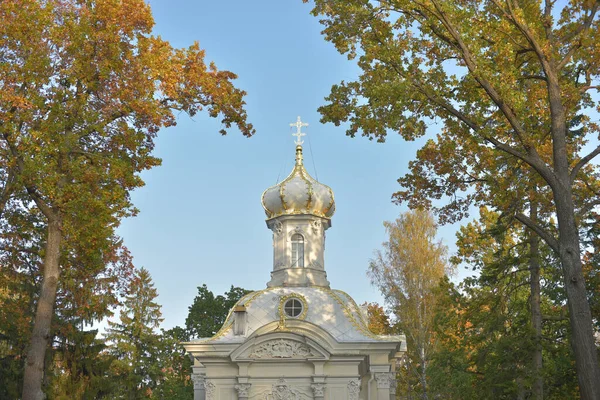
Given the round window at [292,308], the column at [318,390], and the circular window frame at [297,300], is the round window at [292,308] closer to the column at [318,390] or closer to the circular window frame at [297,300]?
the circular window frame at [297,300]

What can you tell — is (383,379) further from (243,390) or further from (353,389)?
(243,390)

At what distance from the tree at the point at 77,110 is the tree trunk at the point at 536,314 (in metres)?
9.63

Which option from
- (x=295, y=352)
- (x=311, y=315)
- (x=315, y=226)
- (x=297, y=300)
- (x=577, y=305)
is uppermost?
(x=315, y=226)

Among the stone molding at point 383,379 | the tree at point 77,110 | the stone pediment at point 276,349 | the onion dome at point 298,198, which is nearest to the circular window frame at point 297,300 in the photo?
the stone pediment at point 276,349

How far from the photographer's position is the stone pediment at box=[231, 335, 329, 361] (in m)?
21.5

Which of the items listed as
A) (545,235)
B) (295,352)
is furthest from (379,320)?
(545,235)

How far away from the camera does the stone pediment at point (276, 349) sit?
2152 centimetres

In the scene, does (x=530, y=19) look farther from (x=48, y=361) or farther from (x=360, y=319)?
(x=48, y=361)

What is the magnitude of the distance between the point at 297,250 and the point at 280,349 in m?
5.35

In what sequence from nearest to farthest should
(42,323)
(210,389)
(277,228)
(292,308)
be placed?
(42,323) → (210,389) → (292,308) → (277,228)

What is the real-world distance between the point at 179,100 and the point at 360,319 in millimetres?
12304

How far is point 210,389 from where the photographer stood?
21.8 m

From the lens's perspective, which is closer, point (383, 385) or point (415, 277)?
point (383, 385)

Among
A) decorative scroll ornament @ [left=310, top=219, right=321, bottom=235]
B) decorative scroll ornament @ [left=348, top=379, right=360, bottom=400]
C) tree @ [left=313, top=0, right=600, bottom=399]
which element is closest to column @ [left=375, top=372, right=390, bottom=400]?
decorative scroll ornament @ [left=348, top=379, right=360, bottom=400]
